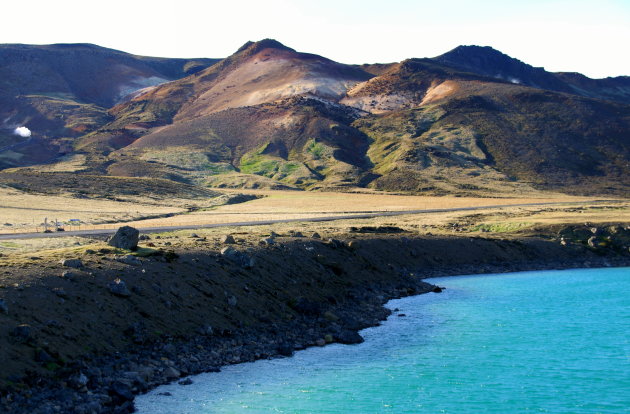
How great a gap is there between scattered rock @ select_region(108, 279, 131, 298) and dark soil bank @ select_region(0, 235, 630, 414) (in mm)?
77

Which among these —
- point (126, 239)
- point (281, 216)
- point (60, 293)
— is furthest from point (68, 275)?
point (281, 216)

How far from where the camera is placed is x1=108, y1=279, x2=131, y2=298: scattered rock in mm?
33594

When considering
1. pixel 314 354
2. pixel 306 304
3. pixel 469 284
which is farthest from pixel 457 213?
pixel 314 354

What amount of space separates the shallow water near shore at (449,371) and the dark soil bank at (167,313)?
5.56 ft

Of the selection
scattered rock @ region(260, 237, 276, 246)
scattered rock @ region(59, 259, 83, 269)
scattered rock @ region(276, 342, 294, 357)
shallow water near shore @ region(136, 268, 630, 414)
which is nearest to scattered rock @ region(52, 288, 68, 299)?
scattered rock @ region(59, 259, 83, 269)

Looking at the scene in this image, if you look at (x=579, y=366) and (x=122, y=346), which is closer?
(x=122, y=346)

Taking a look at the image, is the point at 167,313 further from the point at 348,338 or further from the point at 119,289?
the point at 348,338

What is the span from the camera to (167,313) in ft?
112

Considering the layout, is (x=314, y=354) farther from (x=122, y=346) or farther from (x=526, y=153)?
(x=526, y=153)

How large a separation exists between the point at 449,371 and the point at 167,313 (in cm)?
1506

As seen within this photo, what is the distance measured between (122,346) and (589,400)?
842 inches

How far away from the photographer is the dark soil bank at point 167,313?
25.9 metres

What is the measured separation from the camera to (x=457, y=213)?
340ft

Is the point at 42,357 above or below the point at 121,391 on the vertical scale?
above
